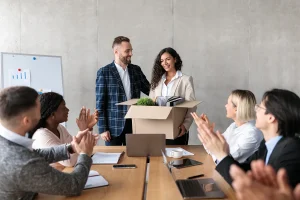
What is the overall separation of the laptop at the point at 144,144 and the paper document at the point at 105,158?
0.35 ft

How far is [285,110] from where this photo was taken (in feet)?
5.03

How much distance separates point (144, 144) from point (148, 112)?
0.25m

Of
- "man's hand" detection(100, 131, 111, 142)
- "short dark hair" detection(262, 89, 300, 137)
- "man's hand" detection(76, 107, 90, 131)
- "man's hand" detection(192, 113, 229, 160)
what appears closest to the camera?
"short dark hair" detection(262, 89, 300, 137)

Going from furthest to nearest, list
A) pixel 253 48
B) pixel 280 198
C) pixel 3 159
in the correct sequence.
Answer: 1. pixel 253 48
2. pixel 3 159
3. pixel 280 198

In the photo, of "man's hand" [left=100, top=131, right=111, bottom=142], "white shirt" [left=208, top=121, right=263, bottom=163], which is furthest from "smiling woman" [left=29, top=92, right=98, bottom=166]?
"white shirt" [left=208, top=121, right=263, bottom=163]

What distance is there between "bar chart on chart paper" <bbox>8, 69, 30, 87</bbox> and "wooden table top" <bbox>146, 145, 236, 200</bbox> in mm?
2210

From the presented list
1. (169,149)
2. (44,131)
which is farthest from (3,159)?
(169,149)

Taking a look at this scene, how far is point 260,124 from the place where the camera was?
1670 millimetres

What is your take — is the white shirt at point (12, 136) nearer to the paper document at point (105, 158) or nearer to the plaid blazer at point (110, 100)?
the paper document at point (105, 158)

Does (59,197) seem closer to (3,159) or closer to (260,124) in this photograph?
(3,159)

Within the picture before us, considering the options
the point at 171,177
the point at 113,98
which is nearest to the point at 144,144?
the point at 171,177

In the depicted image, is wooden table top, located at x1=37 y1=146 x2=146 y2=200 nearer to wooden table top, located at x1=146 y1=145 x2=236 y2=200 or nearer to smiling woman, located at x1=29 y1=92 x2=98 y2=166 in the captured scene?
wooden table top, located at x1=146 y1=145 x2=236 y2=200

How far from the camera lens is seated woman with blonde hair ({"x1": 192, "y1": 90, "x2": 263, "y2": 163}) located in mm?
2203

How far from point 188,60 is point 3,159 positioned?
332cm
